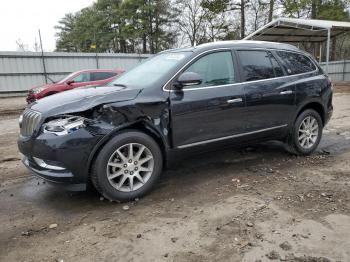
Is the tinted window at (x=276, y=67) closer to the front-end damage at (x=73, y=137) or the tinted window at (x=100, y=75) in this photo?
the front-end damage at (x=73, y=137)

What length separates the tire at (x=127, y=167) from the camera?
3.71m

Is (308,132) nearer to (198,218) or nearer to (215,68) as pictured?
(215,68)

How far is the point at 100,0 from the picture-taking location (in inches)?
1644

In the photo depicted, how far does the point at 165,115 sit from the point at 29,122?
1601 mm

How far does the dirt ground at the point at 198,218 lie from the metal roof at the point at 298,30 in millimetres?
15858

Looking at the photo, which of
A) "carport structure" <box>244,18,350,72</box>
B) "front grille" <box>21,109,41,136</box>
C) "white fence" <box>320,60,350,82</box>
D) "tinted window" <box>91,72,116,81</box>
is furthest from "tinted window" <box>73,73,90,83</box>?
"white fence" <box>320,60,350,82</box>

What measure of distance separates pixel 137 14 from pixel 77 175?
120 ft

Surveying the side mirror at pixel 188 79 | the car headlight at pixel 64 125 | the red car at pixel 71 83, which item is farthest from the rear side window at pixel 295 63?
the red car at pixel 71 83

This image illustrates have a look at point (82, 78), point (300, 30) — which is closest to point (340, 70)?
point (300, 30)

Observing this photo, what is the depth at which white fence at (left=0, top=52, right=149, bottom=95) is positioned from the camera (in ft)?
65.8

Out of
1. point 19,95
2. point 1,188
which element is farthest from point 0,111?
point 1,188

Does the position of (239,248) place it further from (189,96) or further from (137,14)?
(137,14)

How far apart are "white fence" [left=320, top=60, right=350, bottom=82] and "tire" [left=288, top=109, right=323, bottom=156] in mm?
24505

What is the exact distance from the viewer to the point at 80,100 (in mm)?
3791
